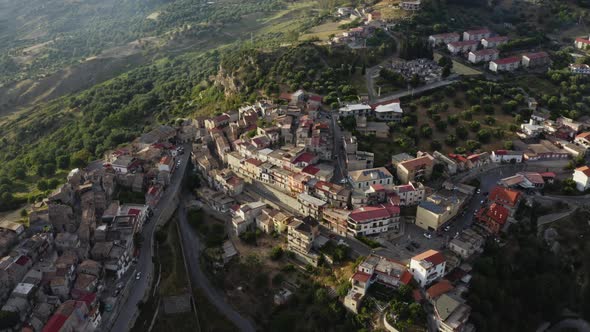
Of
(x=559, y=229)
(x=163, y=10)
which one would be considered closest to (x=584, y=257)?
(x=559, y=229)

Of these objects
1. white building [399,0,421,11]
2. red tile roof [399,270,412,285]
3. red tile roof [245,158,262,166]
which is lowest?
red tile roof [399,270,412,285]

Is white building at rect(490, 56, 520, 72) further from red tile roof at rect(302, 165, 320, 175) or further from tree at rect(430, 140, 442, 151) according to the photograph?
red tile roof at rect(302, 165, 320, 175)

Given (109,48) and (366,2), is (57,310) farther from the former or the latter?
(109,48)

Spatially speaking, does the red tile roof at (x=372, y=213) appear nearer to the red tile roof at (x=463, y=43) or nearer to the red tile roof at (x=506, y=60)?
the red tile roof at (x=506, y=60)

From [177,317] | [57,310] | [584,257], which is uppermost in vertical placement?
[57,310]

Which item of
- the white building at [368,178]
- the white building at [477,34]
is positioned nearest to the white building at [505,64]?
the white building at [477,34]

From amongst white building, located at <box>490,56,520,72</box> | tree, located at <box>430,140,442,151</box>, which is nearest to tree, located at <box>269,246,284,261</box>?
tree, located at <box>430,140,442,151</box>
